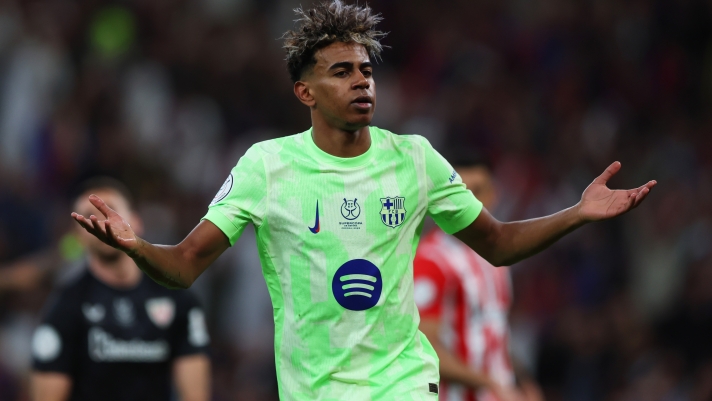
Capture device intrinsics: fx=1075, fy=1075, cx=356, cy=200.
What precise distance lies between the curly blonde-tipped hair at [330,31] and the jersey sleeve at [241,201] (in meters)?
0.53

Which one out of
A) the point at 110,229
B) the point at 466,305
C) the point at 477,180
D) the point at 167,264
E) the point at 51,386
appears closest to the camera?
the point at 110,229

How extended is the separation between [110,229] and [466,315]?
3218mm

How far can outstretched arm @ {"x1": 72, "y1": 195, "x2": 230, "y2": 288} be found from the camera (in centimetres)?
396

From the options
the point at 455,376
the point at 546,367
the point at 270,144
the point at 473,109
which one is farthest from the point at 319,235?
the point at 473,109

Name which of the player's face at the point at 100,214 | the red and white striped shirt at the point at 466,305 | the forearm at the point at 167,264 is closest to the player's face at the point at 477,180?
the red and white striped shirt at the point at 466,305

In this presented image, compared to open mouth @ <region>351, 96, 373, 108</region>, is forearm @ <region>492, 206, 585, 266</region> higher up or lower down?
lower down

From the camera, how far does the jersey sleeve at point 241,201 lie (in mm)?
4328

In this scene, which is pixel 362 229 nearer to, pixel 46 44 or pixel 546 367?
pixel 546 367

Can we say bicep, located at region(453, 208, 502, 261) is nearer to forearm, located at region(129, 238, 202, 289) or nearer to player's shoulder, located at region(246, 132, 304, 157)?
player's shoulder, located at region(246, 132, 304, 157)

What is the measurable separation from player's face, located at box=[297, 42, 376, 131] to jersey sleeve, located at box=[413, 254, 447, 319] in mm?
2110

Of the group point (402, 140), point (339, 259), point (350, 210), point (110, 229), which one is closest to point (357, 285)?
→ point (339, 259)

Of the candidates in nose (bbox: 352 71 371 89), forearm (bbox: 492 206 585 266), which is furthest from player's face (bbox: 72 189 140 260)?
forearm (bbox: 492 206 585 266)

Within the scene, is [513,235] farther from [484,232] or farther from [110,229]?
[110,229]

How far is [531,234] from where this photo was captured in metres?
4.50
